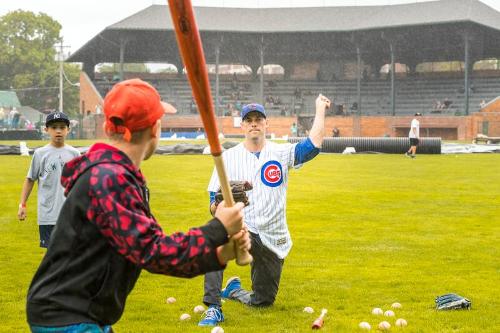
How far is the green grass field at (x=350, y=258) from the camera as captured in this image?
24.3 ft

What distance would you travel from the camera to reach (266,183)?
7566 mm

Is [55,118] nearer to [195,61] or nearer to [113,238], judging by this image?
[113,238]

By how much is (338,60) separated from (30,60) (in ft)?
139

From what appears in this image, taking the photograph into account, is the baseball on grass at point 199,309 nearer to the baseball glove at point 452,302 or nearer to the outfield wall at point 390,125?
the baseball glove at point 452,302

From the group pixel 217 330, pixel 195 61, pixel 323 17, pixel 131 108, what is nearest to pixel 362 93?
pixel 323 17

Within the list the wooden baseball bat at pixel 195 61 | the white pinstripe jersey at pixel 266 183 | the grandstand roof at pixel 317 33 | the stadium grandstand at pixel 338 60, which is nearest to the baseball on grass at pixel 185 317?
the white pinstripe jersey at pixel 266 183

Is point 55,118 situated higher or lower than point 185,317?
higher

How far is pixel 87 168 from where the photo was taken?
3.29m

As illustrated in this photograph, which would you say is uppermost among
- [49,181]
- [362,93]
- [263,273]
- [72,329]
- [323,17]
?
[323,17]

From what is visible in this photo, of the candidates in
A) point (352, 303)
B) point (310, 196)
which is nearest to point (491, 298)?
point (352, 303)

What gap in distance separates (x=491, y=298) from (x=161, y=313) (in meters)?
3.38

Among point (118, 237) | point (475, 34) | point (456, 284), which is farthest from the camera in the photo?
point (475, 34)

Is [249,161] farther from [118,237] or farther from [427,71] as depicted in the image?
[427,71]

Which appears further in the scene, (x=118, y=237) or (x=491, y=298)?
(x=491, y=298)
